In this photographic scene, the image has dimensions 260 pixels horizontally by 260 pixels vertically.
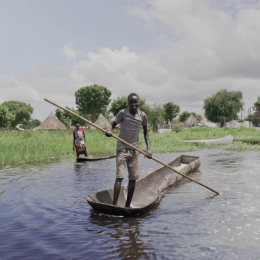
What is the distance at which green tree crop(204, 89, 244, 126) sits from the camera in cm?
6222

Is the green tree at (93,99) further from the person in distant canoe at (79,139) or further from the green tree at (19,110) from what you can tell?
the person in distant canoe at (79,139)

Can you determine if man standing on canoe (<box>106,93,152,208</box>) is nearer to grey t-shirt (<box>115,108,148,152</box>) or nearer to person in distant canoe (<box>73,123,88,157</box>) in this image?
grey t-shirt (<box>115,108,148,152</box>)

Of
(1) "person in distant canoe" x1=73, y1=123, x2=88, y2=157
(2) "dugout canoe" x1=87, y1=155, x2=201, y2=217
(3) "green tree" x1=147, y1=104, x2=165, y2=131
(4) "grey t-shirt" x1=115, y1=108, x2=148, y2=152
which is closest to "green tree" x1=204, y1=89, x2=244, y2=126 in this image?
(3) "green tree" x1=147, y1=104, x2=165, y2=131

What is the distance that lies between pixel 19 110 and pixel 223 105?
175 feet

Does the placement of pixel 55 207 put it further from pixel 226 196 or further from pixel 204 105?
pixel 204 105

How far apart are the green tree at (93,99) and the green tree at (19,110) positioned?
23.5 meters

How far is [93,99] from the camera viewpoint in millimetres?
62406

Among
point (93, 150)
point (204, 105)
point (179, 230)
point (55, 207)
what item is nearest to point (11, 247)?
point (55, 207)

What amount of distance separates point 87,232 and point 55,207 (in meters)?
1.78

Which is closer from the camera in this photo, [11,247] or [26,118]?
[11,247]

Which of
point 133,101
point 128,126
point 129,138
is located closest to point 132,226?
point 129,138

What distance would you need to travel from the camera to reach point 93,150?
19.5 m

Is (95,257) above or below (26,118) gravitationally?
below

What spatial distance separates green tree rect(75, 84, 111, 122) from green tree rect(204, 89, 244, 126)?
889 inches
